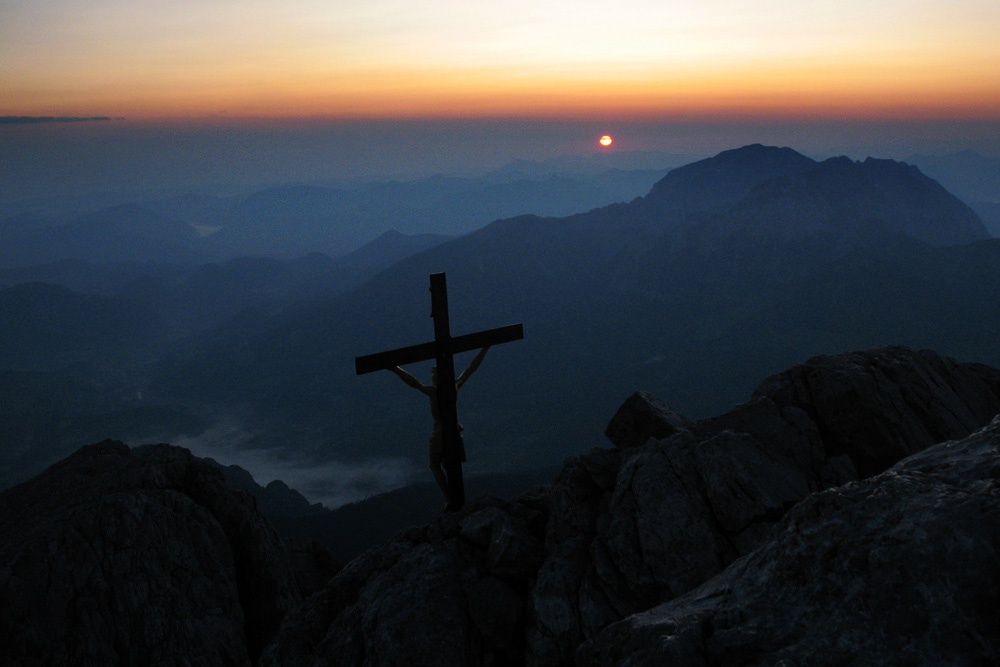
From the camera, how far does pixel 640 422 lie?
47.5ft

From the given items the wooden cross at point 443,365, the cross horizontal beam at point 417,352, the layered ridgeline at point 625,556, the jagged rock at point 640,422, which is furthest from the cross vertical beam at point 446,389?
the jagged rock at point 640,422

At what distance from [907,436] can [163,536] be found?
58.3 feet

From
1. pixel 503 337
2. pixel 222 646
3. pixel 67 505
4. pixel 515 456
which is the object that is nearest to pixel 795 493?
pixel 503 337

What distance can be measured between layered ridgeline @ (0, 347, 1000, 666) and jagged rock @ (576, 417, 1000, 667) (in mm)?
21

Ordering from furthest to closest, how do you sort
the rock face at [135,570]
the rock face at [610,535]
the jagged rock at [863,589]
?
the rock face at [135,570], the rock face at [610,535], the jagged rock at [863,589]

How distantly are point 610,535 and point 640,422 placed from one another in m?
4.61

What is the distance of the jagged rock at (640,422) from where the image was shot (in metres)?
14.1

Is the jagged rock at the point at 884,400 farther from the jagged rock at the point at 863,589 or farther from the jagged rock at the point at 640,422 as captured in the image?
the jagged rock at the point at 863,589

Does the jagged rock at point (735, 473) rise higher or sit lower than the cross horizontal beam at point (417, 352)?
lower

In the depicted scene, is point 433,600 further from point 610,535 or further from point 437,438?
point 437,438

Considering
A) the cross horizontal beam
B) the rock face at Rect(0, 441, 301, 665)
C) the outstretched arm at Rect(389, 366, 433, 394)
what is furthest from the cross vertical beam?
the rock face at Rect(0, 441, 301, 665)

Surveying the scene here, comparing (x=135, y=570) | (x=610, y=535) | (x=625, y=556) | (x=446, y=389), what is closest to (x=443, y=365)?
(x=446, y=389)

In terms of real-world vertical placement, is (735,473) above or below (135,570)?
above

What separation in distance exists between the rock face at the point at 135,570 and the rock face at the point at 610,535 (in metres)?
5.20
